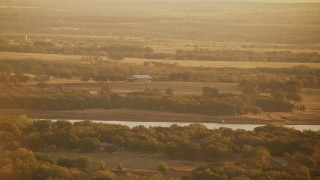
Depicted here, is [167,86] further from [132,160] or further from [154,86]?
[132,160]

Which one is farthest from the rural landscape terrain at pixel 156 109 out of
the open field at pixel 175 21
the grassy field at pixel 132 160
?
the open field at pixel 175 21

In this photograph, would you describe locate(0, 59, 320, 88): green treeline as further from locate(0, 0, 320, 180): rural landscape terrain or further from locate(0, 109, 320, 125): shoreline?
locate(0, 109, 320, 125): shoreline

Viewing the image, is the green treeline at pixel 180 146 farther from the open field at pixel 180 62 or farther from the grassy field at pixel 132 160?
the open field at pixel 180 62

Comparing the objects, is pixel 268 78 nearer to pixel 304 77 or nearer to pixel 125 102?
pixel 304 77

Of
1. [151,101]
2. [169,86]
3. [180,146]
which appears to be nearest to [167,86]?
[169,86]

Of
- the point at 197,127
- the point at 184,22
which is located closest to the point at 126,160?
the point at 197,127
